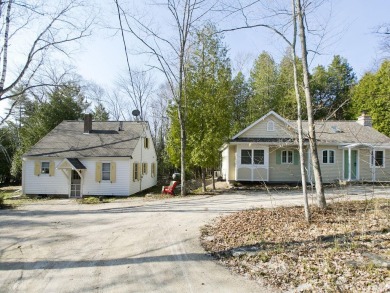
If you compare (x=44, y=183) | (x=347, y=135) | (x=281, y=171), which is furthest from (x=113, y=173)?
(x=347, y=135)

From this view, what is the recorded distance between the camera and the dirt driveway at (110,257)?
15.1 feet

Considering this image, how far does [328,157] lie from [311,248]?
56.2 ft

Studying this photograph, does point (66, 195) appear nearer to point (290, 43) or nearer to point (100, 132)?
point (100, 132)

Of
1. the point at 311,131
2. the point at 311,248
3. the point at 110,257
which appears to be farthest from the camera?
the point at 311,131

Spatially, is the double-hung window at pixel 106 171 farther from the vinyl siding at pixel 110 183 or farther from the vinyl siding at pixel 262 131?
the vinyl siding at pixel 262 131

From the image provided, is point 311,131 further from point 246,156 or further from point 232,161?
point 232,161

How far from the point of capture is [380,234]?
243 inches

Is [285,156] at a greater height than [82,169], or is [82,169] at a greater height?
[285,156]

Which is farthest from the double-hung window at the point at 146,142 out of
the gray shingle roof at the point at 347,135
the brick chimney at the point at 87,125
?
the gray shingle roof at the point at 347,135

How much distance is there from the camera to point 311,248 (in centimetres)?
579

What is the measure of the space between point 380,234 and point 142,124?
18.8m

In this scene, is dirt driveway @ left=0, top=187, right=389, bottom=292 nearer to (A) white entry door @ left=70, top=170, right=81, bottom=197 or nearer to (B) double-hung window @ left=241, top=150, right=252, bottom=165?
(A) white entry door @ left=70, top=170, right=81, bottom=197

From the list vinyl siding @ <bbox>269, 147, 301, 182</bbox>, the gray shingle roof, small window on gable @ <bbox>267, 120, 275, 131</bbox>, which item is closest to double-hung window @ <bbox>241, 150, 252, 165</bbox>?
vinyl siding @ <bbox>269, 147, 301, 182</bbox>

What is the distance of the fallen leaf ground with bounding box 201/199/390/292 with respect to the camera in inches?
175
